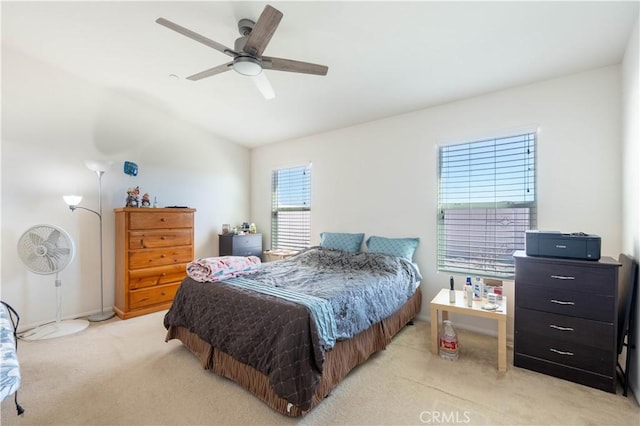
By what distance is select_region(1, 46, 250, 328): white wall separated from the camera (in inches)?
121

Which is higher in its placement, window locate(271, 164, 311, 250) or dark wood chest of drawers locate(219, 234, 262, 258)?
window locate(271, 164, 311, 250)

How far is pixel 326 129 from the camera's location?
14.2 ft

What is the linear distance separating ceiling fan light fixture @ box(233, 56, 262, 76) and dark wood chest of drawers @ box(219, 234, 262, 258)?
9.95 ft

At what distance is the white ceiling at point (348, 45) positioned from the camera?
2.08 meters

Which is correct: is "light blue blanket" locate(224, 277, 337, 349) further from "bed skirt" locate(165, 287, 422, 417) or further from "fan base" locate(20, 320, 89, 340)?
"fan base" locate(20, 320, 89, 340)

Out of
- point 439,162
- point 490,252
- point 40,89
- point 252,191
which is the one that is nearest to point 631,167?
point 490,252

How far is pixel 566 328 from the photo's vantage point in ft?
6.94

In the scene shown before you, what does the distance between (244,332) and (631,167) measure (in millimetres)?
3142

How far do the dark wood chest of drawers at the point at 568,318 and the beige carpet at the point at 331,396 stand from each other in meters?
0.12

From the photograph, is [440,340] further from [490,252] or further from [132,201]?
[132,201]

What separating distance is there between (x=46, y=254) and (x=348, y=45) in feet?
12.1

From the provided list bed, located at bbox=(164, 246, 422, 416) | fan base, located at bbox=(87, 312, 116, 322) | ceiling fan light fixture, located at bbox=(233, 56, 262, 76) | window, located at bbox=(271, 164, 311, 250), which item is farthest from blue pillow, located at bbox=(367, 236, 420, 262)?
fan base, located at bbox=(87, 312, 116, 322)

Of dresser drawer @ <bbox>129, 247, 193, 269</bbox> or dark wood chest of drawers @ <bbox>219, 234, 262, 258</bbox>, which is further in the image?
dark wood chest of drawers @ <bbox>219, 234, 262, 258</bbox>

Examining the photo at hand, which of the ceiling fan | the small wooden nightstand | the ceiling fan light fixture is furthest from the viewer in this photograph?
the small wooden nightstand
